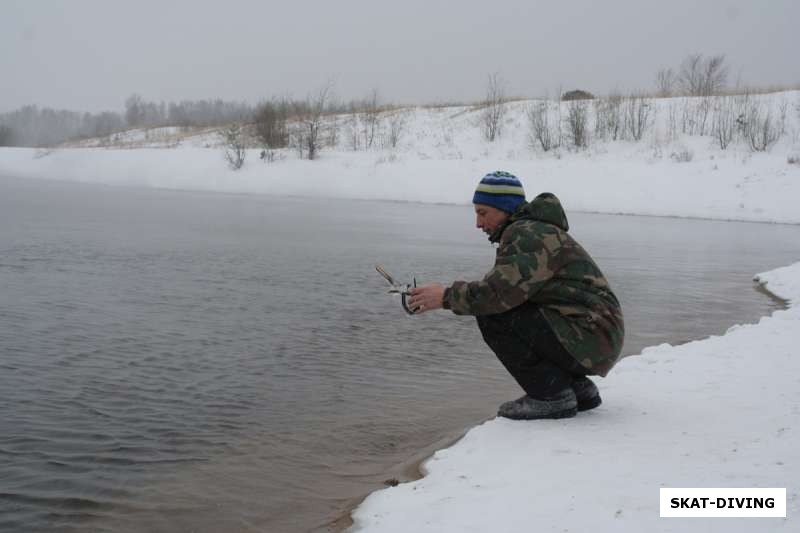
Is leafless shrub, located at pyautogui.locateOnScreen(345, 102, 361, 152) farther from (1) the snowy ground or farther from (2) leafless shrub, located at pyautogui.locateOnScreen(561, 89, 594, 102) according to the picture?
(1) the snowy ground

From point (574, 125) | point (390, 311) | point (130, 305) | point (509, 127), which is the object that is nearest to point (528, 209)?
point (390, 311)

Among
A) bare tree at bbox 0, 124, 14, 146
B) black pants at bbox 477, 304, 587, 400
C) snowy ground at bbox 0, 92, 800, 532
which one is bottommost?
snowy ground at bbox 0, 92, 800, 532

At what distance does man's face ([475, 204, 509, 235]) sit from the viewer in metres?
4.30

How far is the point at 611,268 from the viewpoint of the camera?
1370 cm

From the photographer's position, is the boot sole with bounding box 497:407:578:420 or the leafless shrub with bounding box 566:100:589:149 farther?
the leafless shrub with bounding box 566:100:589:149

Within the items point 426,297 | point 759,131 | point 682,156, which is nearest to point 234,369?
point 426,297

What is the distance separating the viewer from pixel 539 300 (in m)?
4.11

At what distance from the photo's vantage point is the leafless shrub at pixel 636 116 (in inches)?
1697

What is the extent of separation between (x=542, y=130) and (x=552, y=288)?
137ft

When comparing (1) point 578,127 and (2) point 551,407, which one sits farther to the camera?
(1) point 578,127

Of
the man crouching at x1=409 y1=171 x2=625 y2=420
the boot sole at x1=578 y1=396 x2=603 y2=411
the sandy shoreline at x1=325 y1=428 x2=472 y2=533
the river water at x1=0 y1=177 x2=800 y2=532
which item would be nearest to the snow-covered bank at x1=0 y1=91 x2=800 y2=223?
the river water at x1=0 y1=177 x2=800 y2=532

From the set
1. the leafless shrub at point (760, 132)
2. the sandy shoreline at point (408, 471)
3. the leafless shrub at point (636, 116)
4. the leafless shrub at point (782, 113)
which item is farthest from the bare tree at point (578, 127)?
the sandy shoreline at point (408, 471)

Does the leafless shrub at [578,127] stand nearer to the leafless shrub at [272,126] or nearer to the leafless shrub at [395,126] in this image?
the leafless shrub at [395,126]

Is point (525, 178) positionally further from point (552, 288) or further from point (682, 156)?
point (552, 288)
